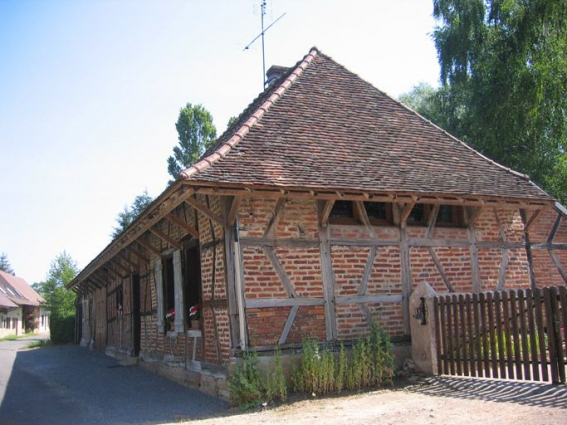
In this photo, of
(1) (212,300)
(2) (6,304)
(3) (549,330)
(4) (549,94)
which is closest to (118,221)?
(2) (6,304)

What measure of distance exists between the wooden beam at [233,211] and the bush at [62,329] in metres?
26.1

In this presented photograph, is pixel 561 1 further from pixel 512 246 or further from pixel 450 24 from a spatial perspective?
pixel 450 24

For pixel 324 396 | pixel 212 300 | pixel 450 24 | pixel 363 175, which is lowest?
pixel 324 396

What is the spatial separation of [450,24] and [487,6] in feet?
5.02

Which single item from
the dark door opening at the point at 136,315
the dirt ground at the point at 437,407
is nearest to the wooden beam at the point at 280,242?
the dirt ground at the point at 437,407

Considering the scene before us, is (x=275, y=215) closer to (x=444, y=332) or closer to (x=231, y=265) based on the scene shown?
(x=231, y=265)

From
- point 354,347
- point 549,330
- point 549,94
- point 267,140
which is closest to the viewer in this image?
point 549,330

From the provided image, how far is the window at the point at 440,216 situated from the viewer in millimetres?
9875

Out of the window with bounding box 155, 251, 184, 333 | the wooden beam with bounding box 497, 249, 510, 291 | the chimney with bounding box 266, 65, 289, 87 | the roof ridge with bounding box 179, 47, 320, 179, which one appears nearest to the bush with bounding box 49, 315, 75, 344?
A: the window with bounding box 155, 251, 184, 333

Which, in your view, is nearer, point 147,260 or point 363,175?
point 363,175

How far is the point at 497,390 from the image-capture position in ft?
22.9

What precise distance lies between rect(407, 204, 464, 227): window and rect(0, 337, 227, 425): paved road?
4607 millimetres

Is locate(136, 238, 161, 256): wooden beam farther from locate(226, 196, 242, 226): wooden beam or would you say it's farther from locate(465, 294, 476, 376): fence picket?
locate(465, 294, 476, 376): fence picket

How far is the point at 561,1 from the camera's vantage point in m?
12.1
